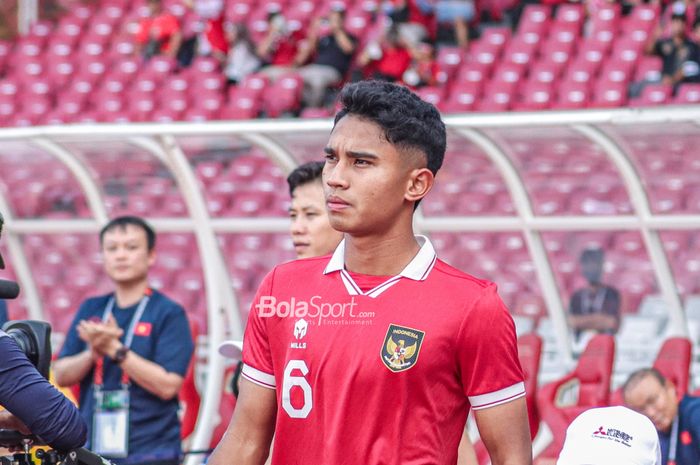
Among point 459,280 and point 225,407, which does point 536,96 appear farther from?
point 459,280

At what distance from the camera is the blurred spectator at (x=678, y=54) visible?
12.1 m

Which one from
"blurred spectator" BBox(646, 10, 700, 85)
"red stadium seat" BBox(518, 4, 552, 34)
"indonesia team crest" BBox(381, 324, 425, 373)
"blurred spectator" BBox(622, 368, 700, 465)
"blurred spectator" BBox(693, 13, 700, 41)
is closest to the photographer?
"indonesia team crest" BBox(381, 324, 425, 373)

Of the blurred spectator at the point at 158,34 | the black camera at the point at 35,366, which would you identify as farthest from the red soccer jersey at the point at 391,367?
the blurred spectator at the point at 158,34

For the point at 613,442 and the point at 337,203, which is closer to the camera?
the point at 337,203

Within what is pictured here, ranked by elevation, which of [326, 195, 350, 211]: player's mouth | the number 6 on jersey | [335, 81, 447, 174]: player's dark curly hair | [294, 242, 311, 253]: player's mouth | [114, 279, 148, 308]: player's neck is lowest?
the number 6 on jersey

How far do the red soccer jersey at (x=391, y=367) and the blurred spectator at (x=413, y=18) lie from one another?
36.3 feet

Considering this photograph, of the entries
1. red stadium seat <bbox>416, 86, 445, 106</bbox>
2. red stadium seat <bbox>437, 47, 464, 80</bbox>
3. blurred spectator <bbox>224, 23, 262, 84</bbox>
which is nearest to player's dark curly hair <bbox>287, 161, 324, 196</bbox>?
red stadium seat <bbox>416, 86, 445, 106</bbox>

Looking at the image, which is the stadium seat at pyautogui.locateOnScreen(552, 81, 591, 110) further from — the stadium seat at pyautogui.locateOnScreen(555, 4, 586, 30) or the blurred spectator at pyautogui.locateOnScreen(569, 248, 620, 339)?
the blurred spectator at pyautogui.locateOnScreen(569, 248, 620, 339)

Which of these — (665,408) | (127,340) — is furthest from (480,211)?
(127,340)

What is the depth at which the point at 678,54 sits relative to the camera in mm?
12359

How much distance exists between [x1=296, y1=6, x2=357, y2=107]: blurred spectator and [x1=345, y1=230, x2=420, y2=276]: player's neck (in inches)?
427

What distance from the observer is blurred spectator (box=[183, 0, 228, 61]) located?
49.5 ft

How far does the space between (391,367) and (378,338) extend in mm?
70

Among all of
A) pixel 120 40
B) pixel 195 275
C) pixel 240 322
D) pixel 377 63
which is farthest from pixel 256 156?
pixel 120 40
